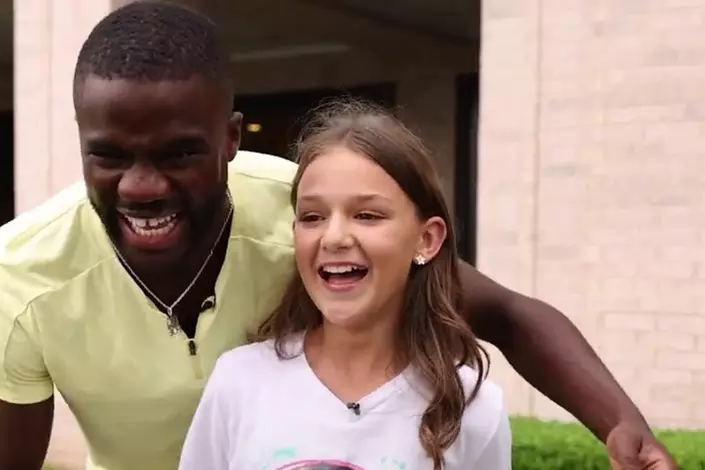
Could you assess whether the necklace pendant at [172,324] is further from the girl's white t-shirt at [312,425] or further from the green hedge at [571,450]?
the green hedge at [571,450]

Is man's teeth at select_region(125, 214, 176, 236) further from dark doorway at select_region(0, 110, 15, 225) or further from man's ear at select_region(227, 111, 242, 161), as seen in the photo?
dark doorway at select_region(0, 110, 15, 225)

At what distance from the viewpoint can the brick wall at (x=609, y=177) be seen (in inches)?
202

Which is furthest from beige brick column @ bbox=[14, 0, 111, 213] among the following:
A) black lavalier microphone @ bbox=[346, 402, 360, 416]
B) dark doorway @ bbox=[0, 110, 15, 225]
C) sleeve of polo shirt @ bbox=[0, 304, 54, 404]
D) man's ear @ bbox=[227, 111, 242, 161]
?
dark doorway @ bbox=[0, 110, 15, 225]

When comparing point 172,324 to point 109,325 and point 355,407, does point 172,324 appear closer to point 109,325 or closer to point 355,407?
point 109,325

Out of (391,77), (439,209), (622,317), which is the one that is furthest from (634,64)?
(391,77)

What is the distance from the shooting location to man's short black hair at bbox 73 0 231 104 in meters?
1.88

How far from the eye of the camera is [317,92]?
400 inches

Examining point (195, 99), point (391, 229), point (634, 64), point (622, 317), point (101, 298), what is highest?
point (634, 64)

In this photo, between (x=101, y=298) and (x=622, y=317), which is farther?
(x=622, y=317)

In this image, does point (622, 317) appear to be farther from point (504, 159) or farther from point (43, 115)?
point (43, 115)

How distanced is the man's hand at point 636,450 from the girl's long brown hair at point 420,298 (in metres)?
0.26

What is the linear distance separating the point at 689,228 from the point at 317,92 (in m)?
5.53

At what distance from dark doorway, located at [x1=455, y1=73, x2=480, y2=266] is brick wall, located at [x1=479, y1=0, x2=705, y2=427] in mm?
4051

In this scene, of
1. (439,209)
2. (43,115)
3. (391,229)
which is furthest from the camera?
(43,115)
